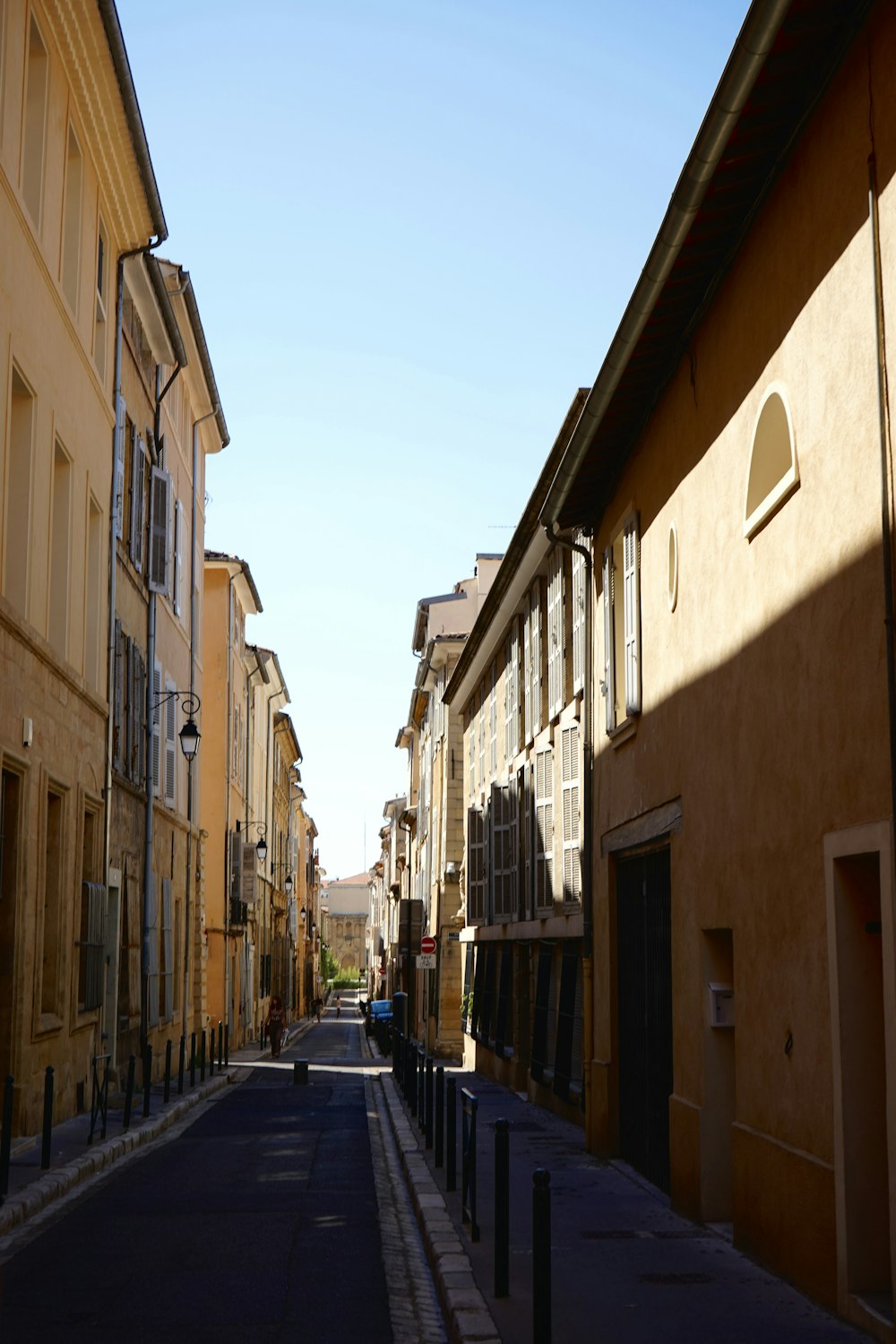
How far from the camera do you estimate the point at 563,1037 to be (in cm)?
1742

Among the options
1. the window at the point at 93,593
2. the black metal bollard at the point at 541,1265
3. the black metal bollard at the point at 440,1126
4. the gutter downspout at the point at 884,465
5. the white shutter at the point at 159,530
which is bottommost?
the black metal bollard at the point at 440,1126

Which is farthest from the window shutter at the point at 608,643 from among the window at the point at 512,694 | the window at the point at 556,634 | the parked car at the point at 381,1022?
the parked car at the point at 381,1022

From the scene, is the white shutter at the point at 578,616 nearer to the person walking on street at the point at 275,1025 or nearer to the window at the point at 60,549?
the window at the point at 60,549

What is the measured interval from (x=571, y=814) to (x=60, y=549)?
6.39 metres

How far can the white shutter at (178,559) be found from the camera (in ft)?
87.0

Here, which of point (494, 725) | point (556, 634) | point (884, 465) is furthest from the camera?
point (494, 725)

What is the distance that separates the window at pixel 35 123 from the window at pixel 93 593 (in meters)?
4.00

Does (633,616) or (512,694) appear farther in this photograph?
(512,694)

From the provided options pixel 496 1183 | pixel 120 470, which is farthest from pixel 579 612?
pixel 496 1183

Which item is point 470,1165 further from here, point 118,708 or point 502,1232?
point 118,708

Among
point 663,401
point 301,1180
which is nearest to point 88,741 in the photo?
point 301,1180

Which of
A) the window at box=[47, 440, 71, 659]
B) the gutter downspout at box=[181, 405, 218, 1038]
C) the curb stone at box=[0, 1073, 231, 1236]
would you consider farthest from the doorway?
the gutter downspout at box=[181, 405, 218, 1038]

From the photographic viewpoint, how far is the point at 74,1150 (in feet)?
45.9

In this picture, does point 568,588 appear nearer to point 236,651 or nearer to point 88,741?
point 88,741
